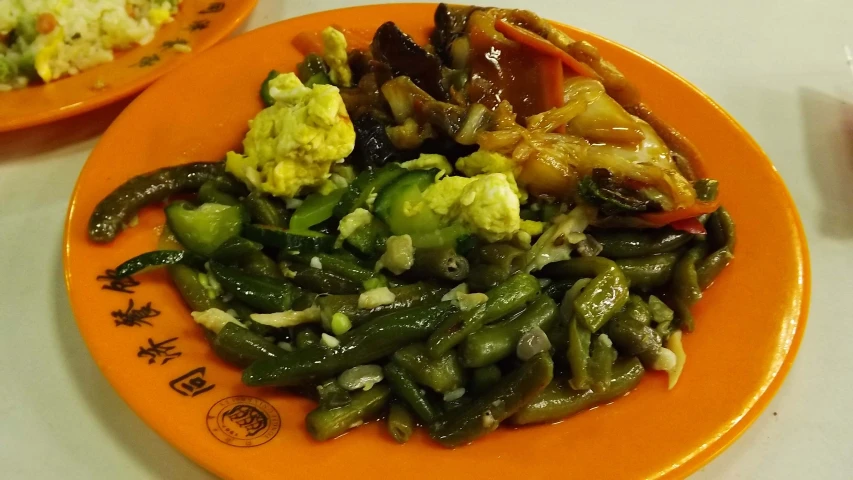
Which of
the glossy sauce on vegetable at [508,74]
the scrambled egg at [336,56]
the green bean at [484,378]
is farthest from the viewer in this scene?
the scrambled egg at [336,56]

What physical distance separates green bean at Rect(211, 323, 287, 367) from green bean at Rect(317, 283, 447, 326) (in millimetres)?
204

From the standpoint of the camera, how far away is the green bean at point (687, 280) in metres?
2.28

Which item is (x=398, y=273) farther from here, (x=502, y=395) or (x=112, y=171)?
(x=112, y=171)

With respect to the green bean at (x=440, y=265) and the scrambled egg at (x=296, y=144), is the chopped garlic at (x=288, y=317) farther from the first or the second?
the scrambled egg at (x=296, y=144)

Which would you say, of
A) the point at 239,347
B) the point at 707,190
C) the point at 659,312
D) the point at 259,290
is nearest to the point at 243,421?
the point at 239,347

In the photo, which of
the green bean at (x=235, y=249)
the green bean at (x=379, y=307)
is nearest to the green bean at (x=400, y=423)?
the green bean at (x=379, y=307)

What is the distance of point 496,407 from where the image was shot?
1919mm

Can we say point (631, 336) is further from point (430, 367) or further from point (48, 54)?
point (48, 54)

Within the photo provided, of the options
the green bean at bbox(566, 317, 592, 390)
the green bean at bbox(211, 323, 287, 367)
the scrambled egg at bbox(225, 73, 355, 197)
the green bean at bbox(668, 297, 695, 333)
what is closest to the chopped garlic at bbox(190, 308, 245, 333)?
the green bean at bbox(211, 323, 287, 367)

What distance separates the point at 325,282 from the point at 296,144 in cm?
53

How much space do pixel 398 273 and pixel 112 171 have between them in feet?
3.88

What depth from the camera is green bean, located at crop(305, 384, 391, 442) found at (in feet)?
6.14

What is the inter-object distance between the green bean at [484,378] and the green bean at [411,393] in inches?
5.7

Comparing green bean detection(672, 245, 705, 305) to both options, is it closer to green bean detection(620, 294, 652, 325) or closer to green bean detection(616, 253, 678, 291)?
green bean detection(616, 253, 678, 291)
